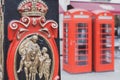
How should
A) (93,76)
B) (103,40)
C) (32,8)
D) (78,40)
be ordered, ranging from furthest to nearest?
(103,40) < (78,40) < (93,76) < (32,8)

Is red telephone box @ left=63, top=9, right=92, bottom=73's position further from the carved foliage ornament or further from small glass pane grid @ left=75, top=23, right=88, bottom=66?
the carved foliage ornament

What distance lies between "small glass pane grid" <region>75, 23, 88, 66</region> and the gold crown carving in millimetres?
5268

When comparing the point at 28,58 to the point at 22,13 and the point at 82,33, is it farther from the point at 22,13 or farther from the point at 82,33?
the point at 82,33

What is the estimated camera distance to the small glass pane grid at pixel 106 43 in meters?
8.66

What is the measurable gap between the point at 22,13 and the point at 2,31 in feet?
0.88

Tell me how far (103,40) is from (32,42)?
5.99 meters

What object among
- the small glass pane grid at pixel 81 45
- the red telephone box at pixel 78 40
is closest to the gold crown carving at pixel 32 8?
the red telephone box at pixel 78 40

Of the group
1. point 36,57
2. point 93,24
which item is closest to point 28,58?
point 36,57

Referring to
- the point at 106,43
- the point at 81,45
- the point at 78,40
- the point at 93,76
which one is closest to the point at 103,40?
the point at 106,43

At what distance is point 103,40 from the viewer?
8.72 metres

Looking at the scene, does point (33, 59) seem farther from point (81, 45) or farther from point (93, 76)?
point (81, 45)

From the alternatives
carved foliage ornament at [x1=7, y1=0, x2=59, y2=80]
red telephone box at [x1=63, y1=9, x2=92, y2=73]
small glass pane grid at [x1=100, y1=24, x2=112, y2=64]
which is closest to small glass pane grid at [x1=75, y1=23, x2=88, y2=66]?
red telephone box at [x1=63, y1=9, x2=92, y2=73]

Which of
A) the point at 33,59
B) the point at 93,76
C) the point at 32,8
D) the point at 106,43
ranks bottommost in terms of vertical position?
the point at 93,76

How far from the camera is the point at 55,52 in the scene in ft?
9.99
